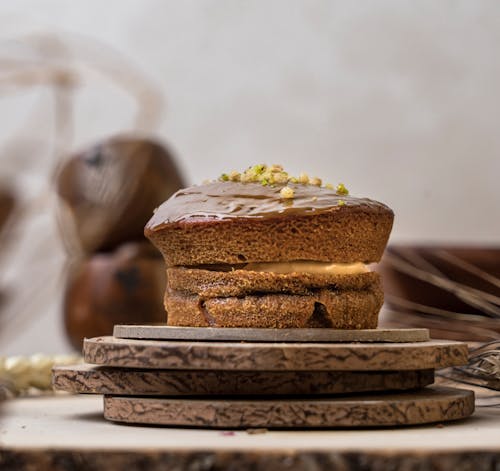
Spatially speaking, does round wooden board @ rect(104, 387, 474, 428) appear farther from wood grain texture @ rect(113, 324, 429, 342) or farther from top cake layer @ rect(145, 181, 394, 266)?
top cake layer @ rect(145, 181, 394, 266)

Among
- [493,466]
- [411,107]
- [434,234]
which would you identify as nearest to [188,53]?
[411,107]

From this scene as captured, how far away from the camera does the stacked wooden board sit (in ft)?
4.10

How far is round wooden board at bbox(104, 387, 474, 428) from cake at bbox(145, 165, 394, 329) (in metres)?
0.17

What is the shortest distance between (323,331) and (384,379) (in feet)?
0.43

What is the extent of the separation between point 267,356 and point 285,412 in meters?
0.09

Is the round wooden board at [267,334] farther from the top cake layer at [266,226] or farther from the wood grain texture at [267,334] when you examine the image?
the top cake layer at [266,226]

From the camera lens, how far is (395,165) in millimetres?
4418

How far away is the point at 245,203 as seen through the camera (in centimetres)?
144

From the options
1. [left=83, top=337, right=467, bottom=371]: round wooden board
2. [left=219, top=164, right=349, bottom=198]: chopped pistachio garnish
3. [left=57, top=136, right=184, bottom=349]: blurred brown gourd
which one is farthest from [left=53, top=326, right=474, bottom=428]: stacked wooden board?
[left=57, top=136, right=184, bottom=349]: blurred brown gourd

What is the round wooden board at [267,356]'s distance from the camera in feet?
4.07

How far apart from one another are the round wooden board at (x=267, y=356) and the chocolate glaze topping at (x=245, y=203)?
0.22 metres

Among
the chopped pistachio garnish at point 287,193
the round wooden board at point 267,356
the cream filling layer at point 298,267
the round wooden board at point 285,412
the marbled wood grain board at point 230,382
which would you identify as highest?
the chopped pistachio garnish at point 287,193

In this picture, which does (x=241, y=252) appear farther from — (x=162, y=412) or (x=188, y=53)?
(x=188, y=53)

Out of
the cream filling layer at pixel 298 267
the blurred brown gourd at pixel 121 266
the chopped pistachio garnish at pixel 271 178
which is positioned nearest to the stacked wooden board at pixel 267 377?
the cream filling layer at pixel 298 267
